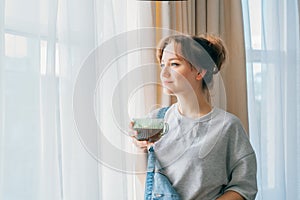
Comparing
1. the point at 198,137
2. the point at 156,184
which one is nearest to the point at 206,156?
the point at 198,137

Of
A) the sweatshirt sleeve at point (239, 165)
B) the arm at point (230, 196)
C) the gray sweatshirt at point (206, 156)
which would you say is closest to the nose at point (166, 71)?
the gray sweatshirt at point (206, 156)

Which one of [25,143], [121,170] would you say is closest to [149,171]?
[121,170]

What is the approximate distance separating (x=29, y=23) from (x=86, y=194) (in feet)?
1.67

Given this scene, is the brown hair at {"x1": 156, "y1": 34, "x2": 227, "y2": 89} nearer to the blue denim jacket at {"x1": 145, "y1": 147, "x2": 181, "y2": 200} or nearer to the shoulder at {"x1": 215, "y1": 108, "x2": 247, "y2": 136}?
the shoulder at {"x1": 215, "y1": 108, "x2": 247, "y2": 136}

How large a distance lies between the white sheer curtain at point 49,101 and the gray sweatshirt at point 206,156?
149mm

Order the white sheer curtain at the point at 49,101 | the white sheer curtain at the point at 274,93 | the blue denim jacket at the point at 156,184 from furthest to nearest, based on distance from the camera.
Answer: the white sheer curtain at the point at 274,93
the blue denim jacket at the point at 156,184
the white sheer curtain at the point at 49,101

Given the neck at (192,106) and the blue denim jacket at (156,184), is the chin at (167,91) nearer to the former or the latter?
the neck at (192,106)

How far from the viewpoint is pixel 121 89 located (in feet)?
4.47

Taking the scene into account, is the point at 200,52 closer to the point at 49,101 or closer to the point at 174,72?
the point at 174,72

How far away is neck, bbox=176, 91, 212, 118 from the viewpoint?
1311mm

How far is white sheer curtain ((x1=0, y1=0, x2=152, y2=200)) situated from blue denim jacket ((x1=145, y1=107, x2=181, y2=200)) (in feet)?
0.38

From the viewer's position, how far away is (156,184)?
1281mm

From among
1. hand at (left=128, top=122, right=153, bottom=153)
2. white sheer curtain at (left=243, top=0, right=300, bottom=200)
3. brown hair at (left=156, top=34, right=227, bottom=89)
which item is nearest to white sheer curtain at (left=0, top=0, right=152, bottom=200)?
hand at (left=128, top=122, right=153, bottom=153)

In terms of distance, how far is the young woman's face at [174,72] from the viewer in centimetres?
125
